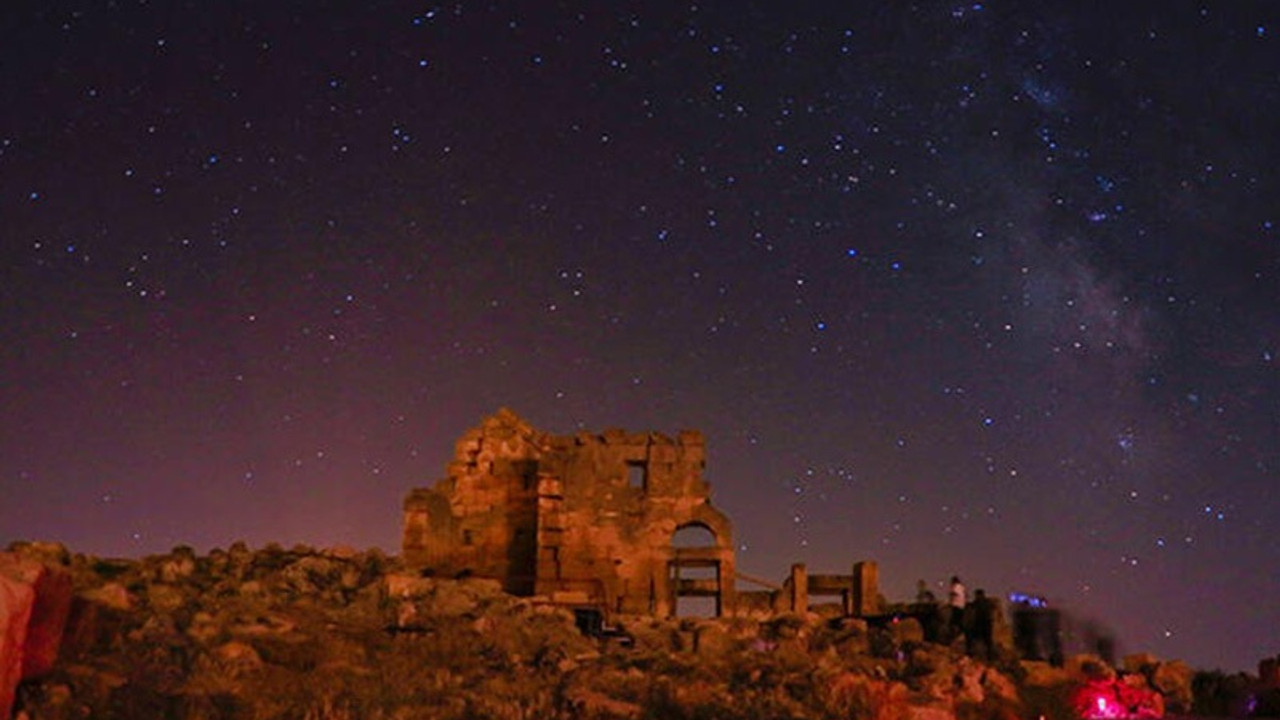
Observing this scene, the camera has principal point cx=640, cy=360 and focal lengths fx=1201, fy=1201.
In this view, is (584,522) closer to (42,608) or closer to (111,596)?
(111,596)

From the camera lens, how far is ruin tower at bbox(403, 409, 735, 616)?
3014 centimetres

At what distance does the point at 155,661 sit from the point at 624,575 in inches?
641

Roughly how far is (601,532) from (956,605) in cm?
890

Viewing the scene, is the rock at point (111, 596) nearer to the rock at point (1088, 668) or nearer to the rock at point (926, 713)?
the rock at point (926, 713)

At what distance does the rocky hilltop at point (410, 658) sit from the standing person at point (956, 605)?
37.8 inches

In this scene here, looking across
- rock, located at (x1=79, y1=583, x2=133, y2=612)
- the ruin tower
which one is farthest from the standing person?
rock, located at (x1=79, y1=583, x2=133, y2=612)

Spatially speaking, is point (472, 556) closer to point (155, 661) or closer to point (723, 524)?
point (723, 524)

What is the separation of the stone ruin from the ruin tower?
0.09ft

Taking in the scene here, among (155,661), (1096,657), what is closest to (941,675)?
(1096,657)

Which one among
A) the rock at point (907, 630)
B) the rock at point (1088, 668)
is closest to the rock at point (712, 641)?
the rock at point (907, 630)

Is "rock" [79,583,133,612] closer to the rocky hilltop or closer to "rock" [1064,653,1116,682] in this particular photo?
the rocky hilltop

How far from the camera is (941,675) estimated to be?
1898cm

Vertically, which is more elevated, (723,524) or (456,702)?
(723,524)

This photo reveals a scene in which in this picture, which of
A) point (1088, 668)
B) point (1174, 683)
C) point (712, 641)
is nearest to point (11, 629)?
point (712, 641)
